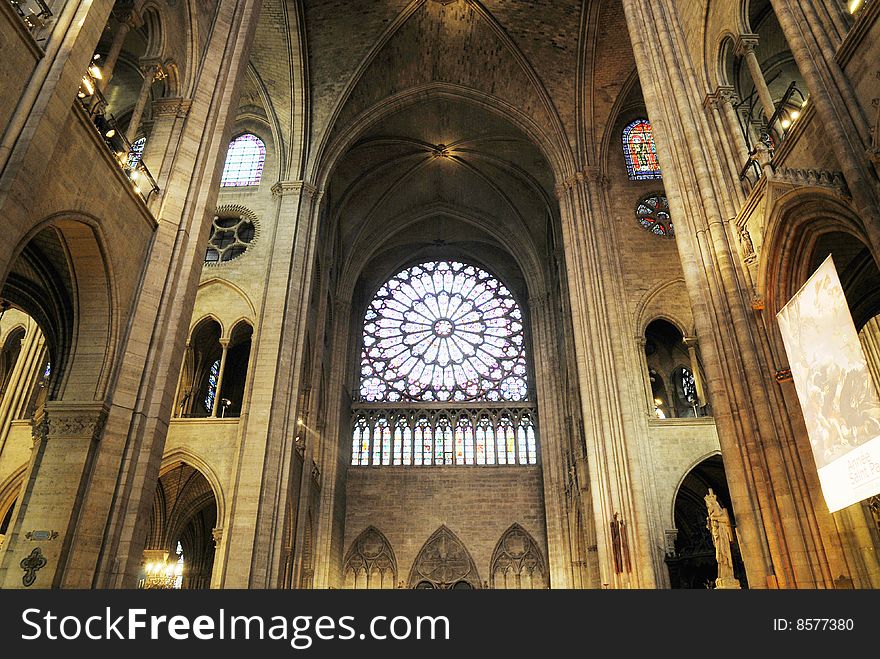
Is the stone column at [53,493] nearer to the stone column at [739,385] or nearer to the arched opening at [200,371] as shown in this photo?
the stone column at [739,385]

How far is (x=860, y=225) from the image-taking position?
6246 millimetres

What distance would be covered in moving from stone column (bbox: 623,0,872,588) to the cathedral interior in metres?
0.03

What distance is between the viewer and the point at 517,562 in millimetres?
21688

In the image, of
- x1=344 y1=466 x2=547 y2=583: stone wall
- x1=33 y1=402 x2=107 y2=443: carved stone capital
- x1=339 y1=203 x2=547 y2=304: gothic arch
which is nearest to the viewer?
x1=33 y1=402 x2=107 y2=443: carved stone capital

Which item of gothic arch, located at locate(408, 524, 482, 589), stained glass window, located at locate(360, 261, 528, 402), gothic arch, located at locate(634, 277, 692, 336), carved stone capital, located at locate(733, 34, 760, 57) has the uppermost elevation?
stained glass window, located at locate(360, 261, 528, 402)

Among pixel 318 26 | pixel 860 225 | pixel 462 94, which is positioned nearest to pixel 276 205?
pixel 318 26

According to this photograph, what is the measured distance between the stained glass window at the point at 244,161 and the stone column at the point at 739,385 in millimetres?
11941

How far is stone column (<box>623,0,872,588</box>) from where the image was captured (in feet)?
22.3

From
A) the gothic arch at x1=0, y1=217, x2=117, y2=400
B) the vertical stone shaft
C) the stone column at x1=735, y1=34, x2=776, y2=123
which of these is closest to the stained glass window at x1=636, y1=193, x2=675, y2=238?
the vertical stone shaft

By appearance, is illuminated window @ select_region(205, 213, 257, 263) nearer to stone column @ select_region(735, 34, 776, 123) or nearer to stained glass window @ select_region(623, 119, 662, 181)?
stained glass window @ select_region(623, 119, 662, 181)

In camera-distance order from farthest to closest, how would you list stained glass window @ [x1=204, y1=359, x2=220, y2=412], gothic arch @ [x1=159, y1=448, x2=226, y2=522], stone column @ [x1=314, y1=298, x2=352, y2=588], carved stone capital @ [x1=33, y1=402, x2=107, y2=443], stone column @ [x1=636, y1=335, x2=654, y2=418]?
stone column @ [x1=314, y1=298, x2=352, y2=588]
stained glass window @ [x1=204, y1=359, x2=220, y2=412]
stone column @ [x1=636, y1=335, x2=654, y2=418]
gothic arch @ [x1=159, y1=448, x2=226, y2=522]
carved stone capital @ [x1=33, y1=402, x2=107, y2=443]

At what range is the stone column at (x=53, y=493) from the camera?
21.8 ft

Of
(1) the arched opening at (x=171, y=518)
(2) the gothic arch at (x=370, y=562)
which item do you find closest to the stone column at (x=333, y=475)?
(2) the gothic arch at (x=370, y=562)

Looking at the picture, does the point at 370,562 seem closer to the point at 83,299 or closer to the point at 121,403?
the point at 121,403
